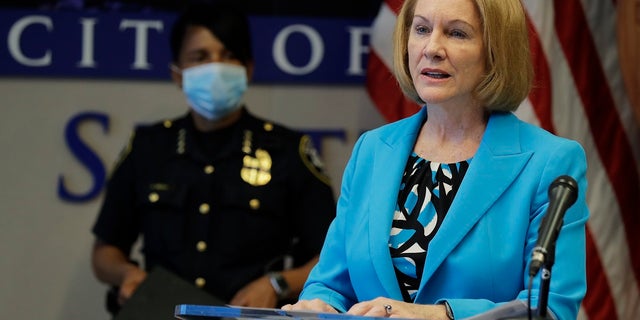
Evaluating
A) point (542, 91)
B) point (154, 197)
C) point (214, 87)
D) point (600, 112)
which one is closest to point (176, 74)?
point (214, 87)

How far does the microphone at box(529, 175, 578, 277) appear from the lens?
1980mm

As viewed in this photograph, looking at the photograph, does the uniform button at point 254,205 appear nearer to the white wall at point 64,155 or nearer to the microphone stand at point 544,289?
the white wall at point 64,155

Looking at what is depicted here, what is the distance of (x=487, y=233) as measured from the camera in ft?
7.72

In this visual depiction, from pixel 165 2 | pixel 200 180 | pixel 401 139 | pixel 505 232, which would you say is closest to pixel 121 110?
pixel 165 2

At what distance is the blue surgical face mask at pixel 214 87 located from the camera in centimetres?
445

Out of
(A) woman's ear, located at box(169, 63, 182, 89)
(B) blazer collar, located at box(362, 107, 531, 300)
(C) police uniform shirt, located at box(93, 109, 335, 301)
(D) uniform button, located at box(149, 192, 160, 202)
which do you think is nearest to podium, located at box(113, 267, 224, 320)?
(C) police uniform shirt, located at box(93, 109, 335, 301)

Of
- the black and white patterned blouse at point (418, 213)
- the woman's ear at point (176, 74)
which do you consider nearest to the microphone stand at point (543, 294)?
the black and white patterned blouse at point (418, 213)

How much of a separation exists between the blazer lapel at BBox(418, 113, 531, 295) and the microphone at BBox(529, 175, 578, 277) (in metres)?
0.32

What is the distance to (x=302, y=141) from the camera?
453 centimetres

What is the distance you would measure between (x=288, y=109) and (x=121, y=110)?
2.25ft

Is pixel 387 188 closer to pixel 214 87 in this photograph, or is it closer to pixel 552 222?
pixel 552 222

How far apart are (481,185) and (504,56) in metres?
0.27

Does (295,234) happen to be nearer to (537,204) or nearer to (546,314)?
(537,204)

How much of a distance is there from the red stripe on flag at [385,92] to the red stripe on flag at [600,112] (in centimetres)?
61
